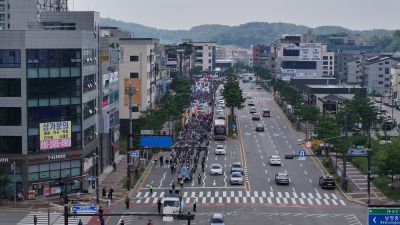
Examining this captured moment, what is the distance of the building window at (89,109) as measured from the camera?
223ft

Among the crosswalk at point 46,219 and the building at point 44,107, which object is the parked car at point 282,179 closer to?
the building at point 44,107

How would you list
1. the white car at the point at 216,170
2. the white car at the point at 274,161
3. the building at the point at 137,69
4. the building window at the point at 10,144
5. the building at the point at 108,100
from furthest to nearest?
the building at the point at 137,69 → the white car at the point at 274,161 → the building at the point at 108,100 → the white car at the point at 216,170 → the building window at the point at 10,144

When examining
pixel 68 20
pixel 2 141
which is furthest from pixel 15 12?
pixel 2 141

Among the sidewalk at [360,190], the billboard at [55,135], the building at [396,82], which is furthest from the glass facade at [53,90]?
the building at [396,82]

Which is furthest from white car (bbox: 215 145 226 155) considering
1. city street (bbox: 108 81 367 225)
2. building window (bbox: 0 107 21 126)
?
building window (bbox: 0 107 21 126)

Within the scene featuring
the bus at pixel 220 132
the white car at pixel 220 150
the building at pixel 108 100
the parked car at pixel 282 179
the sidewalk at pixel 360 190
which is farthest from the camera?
the bus at pixel 220 132

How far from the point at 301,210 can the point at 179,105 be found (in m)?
60.9

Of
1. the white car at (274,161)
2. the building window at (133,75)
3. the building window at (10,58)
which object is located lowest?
the white car at (274,161)

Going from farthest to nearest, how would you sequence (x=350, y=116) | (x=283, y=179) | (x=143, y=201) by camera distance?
(x=350, y=116), (x=283, y=179), (x=143, y=201)

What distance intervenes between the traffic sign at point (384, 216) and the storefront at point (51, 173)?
106ft

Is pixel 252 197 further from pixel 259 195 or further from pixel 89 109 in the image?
pixel 89 109

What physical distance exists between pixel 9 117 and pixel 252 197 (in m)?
21.0

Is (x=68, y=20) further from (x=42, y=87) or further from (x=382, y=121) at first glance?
(x=382, y=121)

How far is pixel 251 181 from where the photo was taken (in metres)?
72.3
